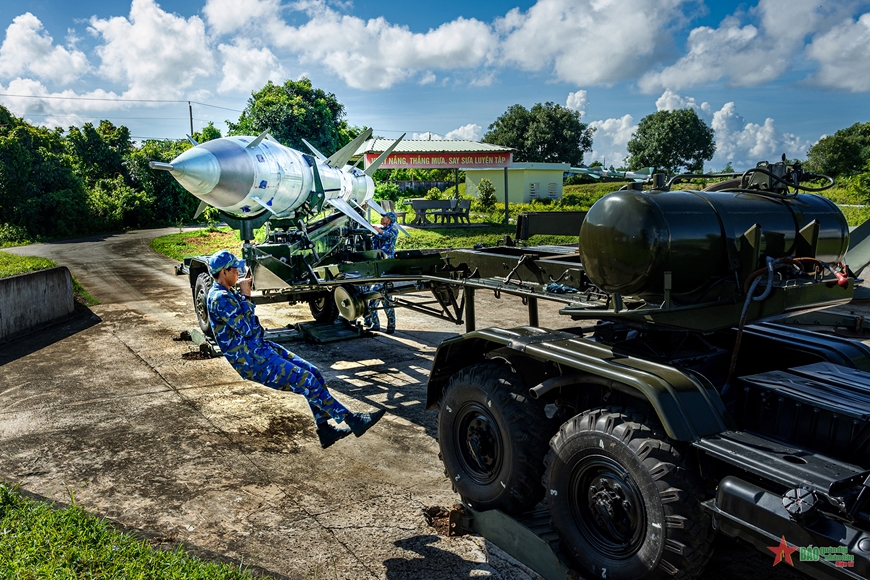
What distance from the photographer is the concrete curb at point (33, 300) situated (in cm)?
1048

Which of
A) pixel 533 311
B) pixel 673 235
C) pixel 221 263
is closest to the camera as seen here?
pixel 673 235

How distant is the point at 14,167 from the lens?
31781mm

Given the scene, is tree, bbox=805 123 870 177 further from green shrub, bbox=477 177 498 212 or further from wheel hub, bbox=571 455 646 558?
wheel hub, bbox=571 455 646 558

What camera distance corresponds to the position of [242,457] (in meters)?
5.90

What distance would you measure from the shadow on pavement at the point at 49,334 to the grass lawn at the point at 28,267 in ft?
2.46

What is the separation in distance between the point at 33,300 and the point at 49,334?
0.78 metres

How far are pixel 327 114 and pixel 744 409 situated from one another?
99.9 ft

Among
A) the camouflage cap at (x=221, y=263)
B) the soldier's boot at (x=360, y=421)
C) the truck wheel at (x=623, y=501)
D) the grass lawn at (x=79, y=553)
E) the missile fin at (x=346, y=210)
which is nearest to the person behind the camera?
the truck wheel at (x=623, y=501)

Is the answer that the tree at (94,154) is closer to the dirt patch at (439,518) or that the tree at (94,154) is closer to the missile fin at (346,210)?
the missile fin at (346,210)

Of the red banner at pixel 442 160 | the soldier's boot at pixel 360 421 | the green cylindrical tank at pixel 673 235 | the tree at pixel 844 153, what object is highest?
the tree at pixel 844 153

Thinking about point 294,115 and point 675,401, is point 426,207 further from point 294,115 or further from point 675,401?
point 675,401

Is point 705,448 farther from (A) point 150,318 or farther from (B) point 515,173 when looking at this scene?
(B) point 515,173

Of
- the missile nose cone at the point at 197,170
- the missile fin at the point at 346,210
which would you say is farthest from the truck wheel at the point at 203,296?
the missile fin at the point at 346,210

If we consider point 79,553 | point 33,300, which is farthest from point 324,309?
point 79,553
